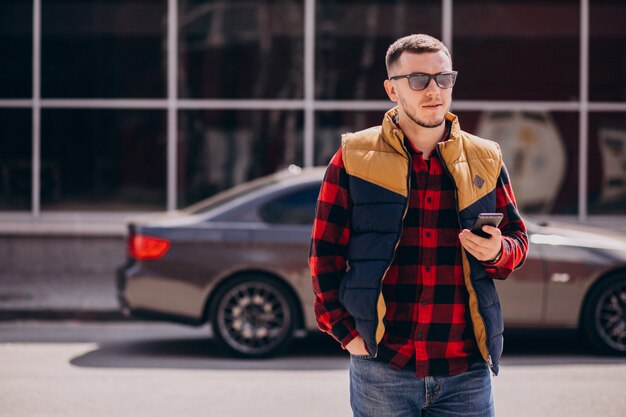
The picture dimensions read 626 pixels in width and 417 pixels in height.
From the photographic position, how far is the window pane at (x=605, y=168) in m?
13.9

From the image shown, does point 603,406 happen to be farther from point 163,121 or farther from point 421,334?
point 163,121

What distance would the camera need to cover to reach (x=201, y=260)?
851 centimetres

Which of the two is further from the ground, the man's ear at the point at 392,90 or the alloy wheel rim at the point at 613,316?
the man's ear at the point at 392,90

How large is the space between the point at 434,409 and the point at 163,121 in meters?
→ 11.0

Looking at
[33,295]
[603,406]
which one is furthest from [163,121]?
[603,406]

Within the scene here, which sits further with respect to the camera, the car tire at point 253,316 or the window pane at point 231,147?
the window pane at point 231,147

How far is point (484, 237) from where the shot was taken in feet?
10.1

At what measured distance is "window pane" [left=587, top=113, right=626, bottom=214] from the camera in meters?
13.9

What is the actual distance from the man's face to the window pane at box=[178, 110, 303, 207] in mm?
10532

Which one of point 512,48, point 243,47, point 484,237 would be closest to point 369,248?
point 484,237

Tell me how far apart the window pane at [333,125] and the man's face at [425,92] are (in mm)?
Result: 10444

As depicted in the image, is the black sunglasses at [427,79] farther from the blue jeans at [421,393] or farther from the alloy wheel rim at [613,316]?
the alloy wheel rim at [613,316]

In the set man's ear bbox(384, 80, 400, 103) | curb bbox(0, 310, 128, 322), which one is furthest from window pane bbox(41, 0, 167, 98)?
man's ear bbox(384, 80, 400, 103)

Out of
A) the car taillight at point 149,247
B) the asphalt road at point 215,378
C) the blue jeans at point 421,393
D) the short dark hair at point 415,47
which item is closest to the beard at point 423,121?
the short dark hair at point 415,47
